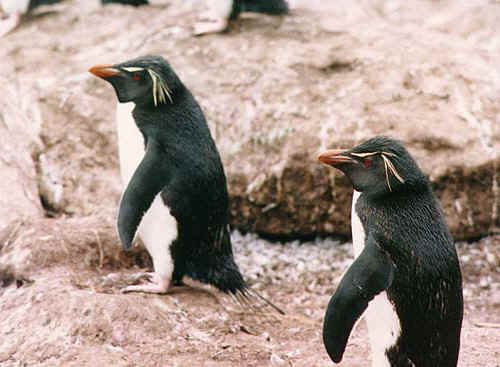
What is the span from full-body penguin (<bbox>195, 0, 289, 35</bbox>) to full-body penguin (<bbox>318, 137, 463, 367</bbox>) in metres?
3.10

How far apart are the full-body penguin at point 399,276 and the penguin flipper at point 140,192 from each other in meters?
0.95

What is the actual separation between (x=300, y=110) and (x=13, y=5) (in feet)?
9.95

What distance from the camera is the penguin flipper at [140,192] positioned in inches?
113

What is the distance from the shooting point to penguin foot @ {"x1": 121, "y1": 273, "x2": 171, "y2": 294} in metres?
3.11

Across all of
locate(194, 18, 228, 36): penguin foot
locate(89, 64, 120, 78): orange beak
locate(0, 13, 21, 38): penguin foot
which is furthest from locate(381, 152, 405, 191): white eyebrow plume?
locate(0, 13, 21, 38): penguin foot

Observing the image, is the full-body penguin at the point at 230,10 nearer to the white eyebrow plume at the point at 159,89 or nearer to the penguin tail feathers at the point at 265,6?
the penguin tail feathers at the point at 265,6

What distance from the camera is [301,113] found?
14.6 ft

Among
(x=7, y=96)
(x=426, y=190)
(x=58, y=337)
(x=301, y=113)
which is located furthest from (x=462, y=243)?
(x=7, y=96)

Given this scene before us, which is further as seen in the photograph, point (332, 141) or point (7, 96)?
point (7, 96)

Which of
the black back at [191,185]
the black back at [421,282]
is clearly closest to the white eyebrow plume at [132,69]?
the black back at [191,185]

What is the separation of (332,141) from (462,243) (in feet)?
3.43

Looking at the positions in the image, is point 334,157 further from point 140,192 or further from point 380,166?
point 140,192

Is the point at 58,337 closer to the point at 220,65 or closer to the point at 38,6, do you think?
the point at 220,65

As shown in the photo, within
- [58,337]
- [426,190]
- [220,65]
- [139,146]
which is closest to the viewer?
[426,190]
